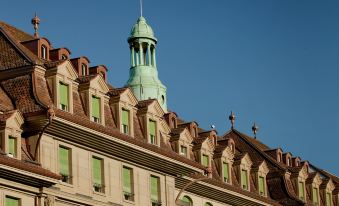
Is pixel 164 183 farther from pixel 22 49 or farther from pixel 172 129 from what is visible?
pixel 22 49

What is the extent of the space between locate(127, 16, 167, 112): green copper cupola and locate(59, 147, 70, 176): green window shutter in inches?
1564

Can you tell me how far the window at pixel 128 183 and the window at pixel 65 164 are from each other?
18.5 feet

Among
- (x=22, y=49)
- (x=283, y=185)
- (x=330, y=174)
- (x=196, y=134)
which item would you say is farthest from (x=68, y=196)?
(x=330, y=174)

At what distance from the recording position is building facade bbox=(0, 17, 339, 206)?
203 feet

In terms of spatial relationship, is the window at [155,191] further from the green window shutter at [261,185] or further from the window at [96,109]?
the green window shutter at [261,185]

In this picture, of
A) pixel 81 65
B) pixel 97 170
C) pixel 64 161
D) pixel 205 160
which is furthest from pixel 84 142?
pixel 205 160

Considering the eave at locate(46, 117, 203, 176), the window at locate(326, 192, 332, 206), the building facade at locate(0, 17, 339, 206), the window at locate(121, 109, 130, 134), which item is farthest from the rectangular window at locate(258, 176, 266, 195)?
the window at locate(121, 109, 130, 134)

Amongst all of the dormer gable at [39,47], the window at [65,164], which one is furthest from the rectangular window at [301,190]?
the window at [65,164]

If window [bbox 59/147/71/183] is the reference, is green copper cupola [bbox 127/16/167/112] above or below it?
above

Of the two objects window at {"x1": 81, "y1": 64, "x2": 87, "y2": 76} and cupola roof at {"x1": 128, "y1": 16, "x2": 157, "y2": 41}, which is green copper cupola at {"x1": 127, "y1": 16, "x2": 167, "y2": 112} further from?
window at {"x1": 81, "y1": 64, "x2": 87, "y2": 76}

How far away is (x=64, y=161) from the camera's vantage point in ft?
216

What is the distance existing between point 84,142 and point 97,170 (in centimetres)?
262

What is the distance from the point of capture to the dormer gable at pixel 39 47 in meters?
69.4

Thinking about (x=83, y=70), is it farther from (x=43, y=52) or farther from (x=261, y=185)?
(x=261, y=185)
